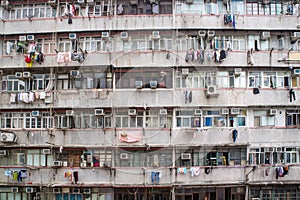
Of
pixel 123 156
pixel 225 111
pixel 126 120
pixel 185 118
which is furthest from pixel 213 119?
pixel 123 156

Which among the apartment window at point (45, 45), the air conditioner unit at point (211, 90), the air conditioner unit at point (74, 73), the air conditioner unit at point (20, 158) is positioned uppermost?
the apartment window at point (45, 45)

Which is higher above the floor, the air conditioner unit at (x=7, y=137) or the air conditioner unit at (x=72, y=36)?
the air conditioner unit at (x=72, y=36)

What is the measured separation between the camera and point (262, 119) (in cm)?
1271

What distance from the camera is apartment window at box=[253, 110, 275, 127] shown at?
500 inches

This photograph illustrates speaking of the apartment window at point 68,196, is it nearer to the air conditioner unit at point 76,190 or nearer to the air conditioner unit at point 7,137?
the air conditioner unit at point 76,190

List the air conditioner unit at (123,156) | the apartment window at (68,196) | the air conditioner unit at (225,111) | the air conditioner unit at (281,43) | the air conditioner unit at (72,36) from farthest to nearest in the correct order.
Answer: the air conditioner unit at (281,43) < the air conditioner unit at (72,36) < the apartment window at (68,196) < the air conditioner unit at (225,111) < the air conditioner unit at (123,156)

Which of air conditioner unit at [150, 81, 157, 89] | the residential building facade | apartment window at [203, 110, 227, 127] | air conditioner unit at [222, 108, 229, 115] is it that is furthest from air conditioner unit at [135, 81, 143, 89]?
air conditioner unit at [222, 108, 229, 115]

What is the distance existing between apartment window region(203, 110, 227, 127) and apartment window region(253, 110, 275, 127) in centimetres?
142

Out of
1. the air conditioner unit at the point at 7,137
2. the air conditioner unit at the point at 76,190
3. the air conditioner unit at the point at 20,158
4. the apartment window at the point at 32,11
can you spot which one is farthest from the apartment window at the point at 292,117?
the air conditioner unit at the point at 7,137

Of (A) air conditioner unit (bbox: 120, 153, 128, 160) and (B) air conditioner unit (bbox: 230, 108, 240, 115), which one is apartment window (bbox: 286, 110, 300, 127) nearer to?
(B) air conditioner unit (bbox: 230, 108, 240, 115)

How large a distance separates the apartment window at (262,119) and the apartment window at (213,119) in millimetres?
1416

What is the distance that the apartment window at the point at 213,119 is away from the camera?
40.9 feet

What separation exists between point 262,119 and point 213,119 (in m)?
2.18

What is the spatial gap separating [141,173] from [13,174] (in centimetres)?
534
